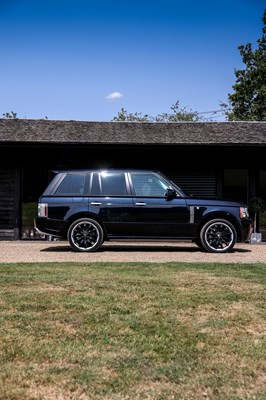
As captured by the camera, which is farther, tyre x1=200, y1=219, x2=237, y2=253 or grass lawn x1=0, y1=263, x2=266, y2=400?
tyre x1=200, y1=219, x2=237, y2=253

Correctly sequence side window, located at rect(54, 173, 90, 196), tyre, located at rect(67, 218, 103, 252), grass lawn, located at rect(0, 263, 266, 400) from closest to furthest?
1. grass lawn, located at rect(0, 263, 266, 400)
2. tyre, located at rect(67, 218, 103, 252)
3. side window, located at rect(54, 173, 90, 196)

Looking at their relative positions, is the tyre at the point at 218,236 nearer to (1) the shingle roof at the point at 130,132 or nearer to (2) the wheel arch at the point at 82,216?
(2) the wheel arch at the point at 82,216

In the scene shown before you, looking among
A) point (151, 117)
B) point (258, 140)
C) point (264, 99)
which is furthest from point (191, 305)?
point (151, 117)

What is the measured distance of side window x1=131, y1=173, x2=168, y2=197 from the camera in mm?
10750

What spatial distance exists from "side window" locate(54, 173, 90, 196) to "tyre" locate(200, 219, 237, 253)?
2881 mm

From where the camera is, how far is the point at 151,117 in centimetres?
5622

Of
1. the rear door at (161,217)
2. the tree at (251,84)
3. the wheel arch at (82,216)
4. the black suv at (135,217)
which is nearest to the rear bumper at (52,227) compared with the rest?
the black suv at (135,217)

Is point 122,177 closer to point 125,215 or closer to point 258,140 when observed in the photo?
point 125,215

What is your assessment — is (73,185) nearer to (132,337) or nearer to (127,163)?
(127,163)

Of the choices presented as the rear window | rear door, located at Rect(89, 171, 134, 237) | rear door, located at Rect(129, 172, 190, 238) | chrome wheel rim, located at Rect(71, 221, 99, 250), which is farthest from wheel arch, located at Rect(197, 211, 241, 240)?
chrome wheel rim, located at Rect(71, 221, 99, 250)

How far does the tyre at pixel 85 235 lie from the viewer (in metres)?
10.4

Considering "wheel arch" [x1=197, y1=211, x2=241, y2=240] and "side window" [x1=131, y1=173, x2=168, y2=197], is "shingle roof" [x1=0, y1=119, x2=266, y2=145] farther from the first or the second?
"wheel arch" [x1=197, y1=211, x2=241, y2=240]

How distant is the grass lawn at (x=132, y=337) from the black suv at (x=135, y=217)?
4.06 metres

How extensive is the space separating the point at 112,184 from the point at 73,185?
89 cm
